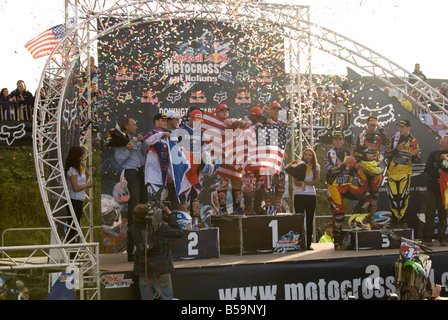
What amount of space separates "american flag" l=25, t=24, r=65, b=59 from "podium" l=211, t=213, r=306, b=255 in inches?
160

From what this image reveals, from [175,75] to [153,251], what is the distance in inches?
182

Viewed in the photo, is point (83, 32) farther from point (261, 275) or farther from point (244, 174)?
point (261, 275)

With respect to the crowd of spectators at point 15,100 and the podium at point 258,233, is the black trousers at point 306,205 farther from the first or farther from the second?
the crowd of spectators at point 15,100

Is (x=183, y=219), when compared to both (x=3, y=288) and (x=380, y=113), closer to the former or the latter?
(x=3, y=288)

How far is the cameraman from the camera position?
7820 millimetres

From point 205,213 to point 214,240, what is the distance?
2669 mm

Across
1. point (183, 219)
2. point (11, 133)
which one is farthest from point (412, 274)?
point (11, 133)

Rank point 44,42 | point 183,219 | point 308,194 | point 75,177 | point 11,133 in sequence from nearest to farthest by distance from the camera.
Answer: point 183,219 → point 75,177 → point 308,194 → point 44,42 → point 11,133

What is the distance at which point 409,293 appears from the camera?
7609 mm

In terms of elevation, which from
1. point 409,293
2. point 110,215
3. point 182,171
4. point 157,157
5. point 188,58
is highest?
point 188,58

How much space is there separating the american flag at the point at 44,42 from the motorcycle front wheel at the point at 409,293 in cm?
691

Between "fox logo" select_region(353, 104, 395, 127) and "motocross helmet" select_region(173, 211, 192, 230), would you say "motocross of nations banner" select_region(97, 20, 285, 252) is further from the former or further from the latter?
"motocross helmet" select_region(173, 211, 192, 230)

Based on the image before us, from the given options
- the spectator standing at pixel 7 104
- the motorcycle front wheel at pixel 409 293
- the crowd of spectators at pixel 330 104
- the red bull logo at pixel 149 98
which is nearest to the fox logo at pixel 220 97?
the red bull logo at pixel 149 98
